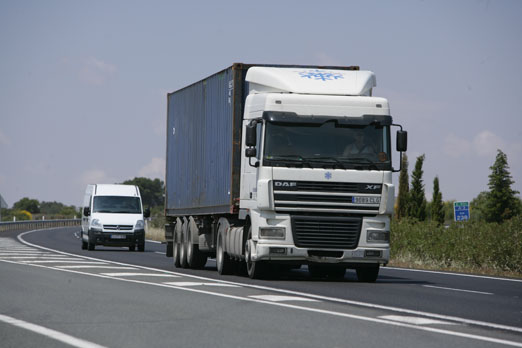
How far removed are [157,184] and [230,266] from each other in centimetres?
16244

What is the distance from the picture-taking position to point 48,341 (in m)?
8.89

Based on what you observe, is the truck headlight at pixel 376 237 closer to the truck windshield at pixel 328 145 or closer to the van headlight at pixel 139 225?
the truck windshield at pixel 328 145

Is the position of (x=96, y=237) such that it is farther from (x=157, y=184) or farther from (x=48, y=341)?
(x=157, y=184)

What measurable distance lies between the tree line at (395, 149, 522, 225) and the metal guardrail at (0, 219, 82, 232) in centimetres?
3053

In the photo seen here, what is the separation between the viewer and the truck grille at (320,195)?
17.2 m

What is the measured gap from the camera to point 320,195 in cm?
1733

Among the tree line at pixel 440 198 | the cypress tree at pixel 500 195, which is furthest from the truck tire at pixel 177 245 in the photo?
the cypress tree at pixel 500 195

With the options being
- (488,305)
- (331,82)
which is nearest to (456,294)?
(488,305)

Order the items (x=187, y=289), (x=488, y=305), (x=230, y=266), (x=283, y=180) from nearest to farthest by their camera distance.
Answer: (x=488, y=305), (x=187, y=289), (x=283, y=180), (x=230, y=266)

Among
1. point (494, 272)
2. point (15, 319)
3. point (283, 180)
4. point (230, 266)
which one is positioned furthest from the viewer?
point (494, 272)

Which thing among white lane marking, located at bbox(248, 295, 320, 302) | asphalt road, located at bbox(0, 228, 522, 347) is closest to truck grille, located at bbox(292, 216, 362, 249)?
asphalt road, located at bbox(0, 228, 522, 347)

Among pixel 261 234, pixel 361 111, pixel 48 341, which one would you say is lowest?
pixel 48 341

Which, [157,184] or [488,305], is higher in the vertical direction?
[157,184]

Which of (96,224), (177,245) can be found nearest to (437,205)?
(96,224)
